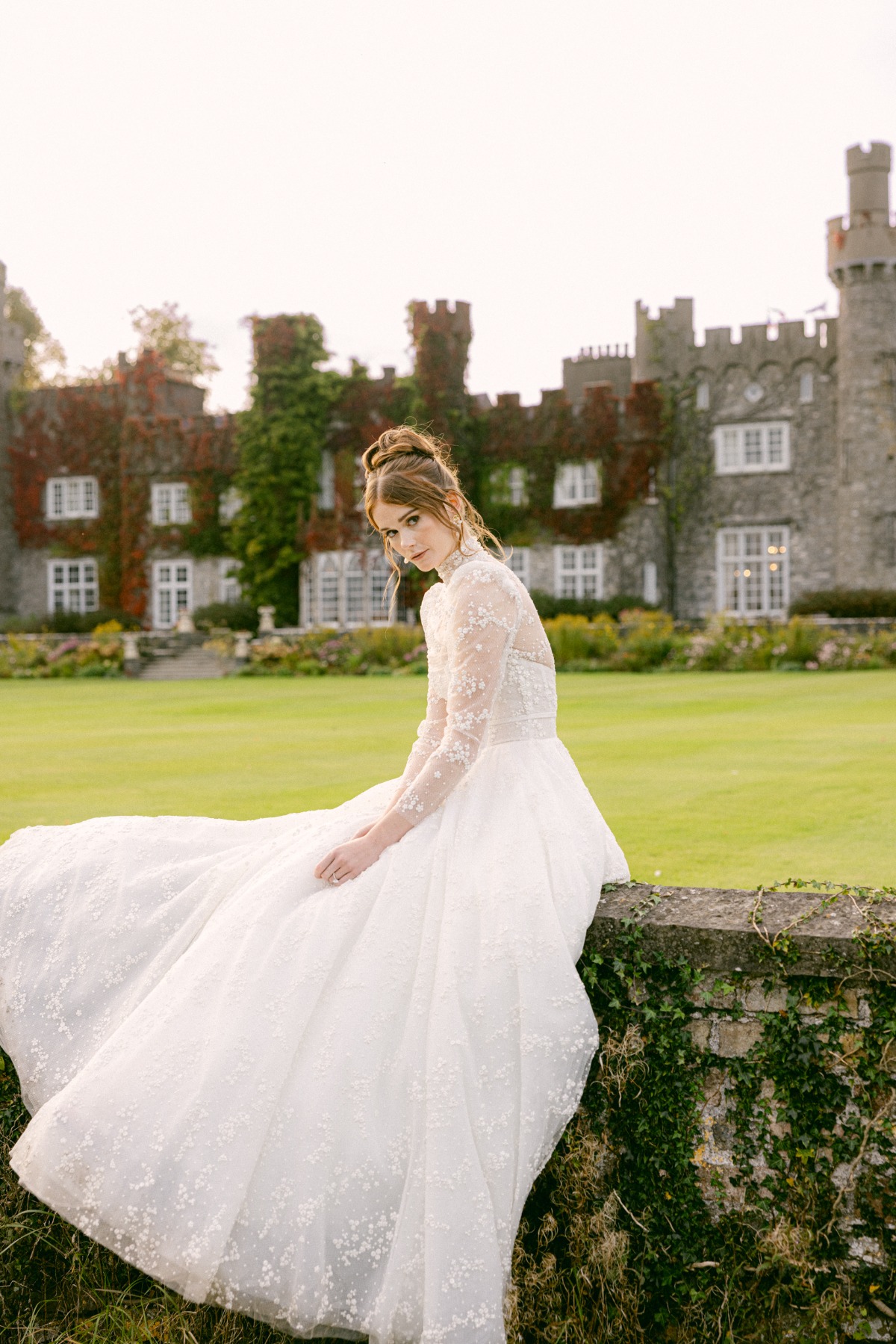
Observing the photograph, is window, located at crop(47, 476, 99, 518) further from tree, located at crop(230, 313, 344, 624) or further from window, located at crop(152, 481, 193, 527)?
tree, located at crop(230, 313, 344, 624)

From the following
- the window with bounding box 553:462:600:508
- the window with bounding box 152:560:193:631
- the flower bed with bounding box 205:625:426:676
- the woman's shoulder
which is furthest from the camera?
the window with bounding box 152:560:193:631

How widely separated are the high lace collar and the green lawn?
6.66 ft

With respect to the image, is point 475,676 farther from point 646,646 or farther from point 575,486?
point 575,486

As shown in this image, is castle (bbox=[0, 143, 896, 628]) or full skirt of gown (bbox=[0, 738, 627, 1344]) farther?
castle (bbox=[0, 143, 896, 628])

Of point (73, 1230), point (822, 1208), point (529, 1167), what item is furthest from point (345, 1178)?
point (822, 1208)

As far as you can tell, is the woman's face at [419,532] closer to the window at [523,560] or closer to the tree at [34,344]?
the window at [523,560]

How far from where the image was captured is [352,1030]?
94.0 inches

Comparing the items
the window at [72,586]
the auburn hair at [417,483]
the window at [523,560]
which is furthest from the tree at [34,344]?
the auburn hair at [417,483]

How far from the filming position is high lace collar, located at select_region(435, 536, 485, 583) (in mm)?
2982

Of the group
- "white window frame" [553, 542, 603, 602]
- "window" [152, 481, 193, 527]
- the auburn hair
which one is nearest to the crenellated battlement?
"white window frame" [553, 542, 603, 602]

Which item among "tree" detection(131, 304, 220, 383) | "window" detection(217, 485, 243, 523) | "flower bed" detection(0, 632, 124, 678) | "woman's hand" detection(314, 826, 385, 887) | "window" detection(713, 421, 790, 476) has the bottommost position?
"woman's hand" detection(314, 826, 385, 887)

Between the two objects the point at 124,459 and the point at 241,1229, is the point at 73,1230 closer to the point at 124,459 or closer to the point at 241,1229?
the point at 241,1229

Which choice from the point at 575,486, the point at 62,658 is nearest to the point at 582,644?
the point at 575,486

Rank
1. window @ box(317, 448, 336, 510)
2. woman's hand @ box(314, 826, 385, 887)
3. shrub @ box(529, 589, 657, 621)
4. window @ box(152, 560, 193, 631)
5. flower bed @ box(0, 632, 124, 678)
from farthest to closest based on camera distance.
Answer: window @ box(152, 560, 193, 631) < window @ box(317, 448, 336, 510) < shrub @ box(529, 589, 657, 621) < flower bed @ box(0, 632, 124, 678) < woman's hand @ box(314, 826, 385, 887)
